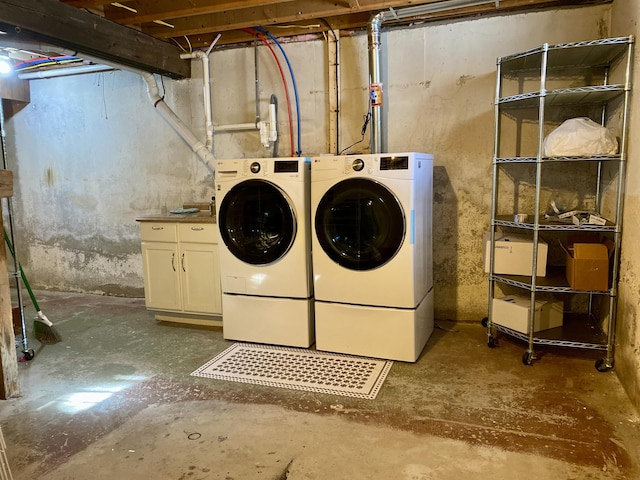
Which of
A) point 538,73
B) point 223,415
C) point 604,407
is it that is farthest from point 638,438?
point 538,73

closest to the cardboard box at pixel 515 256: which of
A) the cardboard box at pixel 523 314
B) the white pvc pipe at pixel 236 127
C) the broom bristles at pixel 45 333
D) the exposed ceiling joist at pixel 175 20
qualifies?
the cardboard box at pixel 523 314

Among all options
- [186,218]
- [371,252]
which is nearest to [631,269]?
[371,252]

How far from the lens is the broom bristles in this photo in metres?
3.55

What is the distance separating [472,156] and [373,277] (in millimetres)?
1364

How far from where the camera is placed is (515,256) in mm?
3104

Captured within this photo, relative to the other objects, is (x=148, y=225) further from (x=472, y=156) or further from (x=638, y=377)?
(x=638, y=377)

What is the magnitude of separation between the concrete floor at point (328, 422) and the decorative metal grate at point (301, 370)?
3.0 inches

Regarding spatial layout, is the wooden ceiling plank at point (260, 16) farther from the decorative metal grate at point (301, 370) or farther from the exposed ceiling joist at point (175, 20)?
the decorative metal grate at point (301, 370)

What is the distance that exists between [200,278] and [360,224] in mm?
1501

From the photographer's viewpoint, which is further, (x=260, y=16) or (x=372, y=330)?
(x=260, y=16)

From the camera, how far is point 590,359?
2.99 meters

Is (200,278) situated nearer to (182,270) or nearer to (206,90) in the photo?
(182,270)

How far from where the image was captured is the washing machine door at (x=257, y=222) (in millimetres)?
3207

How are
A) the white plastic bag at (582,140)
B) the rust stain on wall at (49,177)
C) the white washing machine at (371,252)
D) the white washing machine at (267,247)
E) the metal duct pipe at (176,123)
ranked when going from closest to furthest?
1. the white plastic bag at (582,140)
2. the white washing machine at (371,252)
3. the white washing machine at (267,247)
4. the metal duct pipe at (176,123)
5. the rust stain on wall at (49,177)
